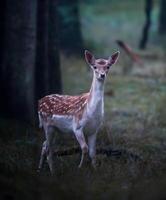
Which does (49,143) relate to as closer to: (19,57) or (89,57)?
(89,57)

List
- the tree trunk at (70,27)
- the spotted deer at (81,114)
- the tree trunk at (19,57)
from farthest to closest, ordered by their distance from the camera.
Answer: the tree trunk at (70,27)
the tree trunk at (19,57)
the spotted deer at (81,114)

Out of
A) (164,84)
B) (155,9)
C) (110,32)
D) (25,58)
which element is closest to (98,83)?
(25,58)

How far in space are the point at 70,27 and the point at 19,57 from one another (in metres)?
10.1

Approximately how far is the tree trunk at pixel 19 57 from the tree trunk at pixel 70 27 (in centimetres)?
960

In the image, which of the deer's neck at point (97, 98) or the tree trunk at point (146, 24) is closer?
the deer's neck at point (97, 98)

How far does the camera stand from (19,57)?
42.2ft

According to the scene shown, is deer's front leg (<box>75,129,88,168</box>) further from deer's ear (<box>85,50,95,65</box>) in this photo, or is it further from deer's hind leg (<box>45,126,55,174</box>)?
deer's ear (<box>85,50,95,65</box>)

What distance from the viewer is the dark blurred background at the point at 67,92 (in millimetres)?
7629

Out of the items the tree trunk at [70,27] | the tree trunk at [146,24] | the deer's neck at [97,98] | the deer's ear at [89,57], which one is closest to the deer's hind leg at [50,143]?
the deer's neck at [97,98]

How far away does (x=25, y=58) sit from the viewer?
42.2ft

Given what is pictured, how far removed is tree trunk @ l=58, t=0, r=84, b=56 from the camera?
890 inches

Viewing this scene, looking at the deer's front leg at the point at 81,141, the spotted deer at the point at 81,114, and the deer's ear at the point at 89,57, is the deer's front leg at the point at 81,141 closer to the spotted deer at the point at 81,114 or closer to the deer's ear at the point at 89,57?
the spotted deer at the point at 81,114

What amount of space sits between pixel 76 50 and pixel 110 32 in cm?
606

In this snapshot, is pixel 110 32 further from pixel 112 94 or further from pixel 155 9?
pixel 112 94
